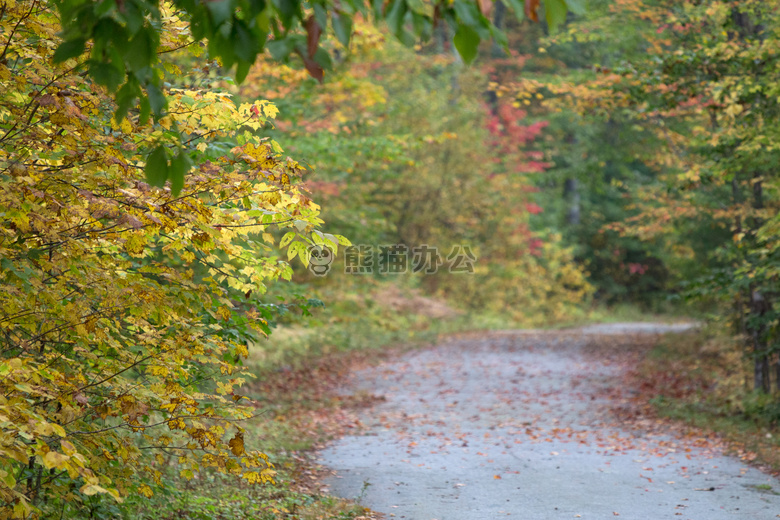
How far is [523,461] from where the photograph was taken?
845cm

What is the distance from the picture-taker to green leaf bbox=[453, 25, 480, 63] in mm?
2445

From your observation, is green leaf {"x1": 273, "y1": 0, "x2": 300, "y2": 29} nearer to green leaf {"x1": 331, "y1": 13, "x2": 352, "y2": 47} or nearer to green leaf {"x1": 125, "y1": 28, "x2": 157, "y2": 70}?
green leaf {"x1": 331, "y1": 13, "x2": 352, "y2": 47}

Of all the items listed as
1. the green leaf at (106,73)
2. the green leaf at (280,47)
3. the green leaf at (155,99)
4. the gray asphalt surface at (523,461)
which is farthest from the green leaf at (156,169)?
the gray asphalt surface at (523,461)

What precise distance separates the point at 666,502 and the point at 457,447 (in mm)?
2922

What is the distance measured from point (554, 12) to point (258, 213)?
2.52 meters

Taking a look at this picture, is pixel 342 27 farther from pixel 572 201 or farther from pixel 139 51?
pixel 572 201

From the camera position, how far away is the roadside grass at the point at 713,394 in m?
9.24

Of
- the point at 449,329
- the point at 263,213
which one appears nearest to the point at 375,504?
the point at 263,213

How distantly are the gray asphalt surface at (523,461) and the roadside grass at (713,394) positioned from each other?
536mm

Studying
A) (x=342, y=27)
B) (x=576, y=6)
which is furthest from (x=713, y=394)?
(x=342, y=27)

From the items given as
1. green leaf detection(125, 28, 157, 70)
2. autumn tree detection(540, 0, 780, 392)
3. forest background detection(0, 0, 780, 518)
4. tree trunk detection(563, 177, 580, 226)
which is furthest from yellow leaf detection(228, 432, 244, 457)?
tree trunk detection(563, 177, 580, 226)

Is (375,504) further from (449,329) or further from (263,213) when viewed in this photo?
(449,329)

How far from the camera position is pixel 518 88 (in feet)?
37.2

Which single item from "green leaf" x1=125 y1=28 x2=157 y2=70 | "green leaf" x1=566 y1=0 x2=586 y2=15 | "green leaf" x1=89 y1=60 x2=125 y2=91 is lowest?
"green leaf" x1=89 y1=60 x2=125 y2=91
